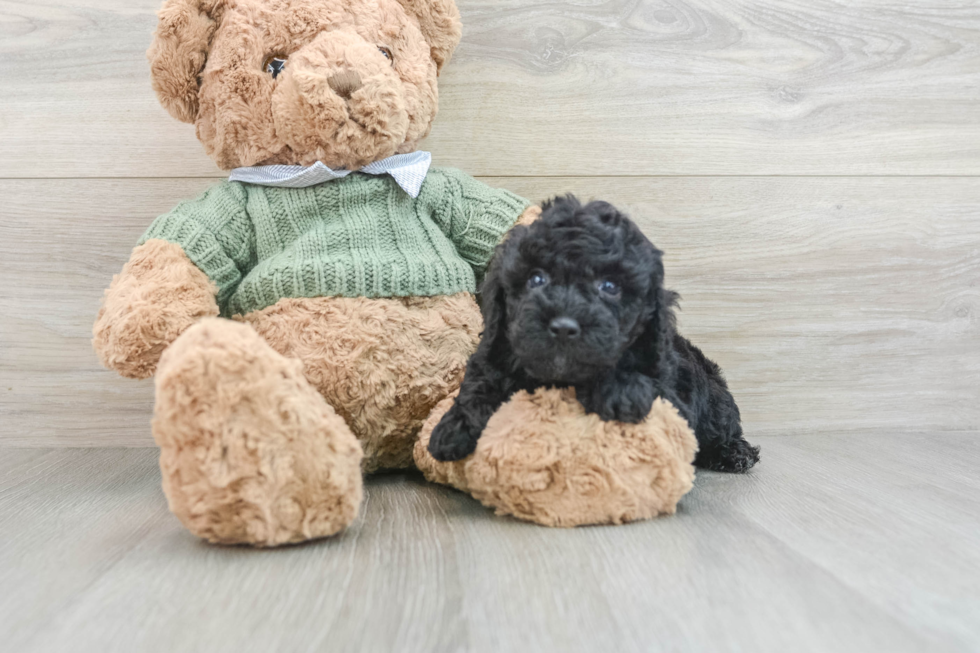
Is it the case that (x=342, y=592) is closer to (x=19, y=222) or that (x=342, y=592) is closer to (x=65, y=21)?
(x=19, y=222)

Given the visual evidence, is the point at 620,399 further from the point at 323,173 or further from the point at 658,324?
the point at 323,173

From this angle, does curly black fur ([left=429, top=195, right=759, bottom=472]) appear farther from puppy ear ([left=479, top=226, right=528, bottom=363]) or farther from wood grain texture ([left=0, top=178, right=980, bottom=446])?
wood grain texture ([left=0, top=178, right=980, bottom=446])

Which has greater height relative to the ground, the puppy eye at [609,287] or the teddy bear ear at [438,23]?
the teddy bear ear at [438,23]

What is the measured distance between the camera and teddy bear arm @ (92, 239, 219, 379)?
81cm

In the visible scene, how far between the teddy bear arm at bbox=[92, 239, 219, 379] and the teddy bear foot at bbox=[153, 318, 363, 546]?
0.43 ft

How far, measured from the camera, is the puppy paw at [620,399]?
29.0 inches

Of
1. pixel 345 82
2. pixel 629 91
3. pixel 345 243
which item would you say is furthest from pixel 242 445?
pixel 629 91

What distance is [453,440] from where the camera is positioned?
2.55 ft

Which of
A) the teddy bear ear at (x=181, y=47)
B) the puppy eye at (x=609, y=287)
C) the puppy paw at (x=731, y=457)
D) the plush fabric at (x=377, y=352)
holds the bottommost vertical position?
the puppy paw at (x=731, y=457)

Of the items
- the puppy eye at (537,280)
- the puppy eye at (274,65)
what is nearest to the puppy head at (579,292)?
the puppy eye at (537,280)

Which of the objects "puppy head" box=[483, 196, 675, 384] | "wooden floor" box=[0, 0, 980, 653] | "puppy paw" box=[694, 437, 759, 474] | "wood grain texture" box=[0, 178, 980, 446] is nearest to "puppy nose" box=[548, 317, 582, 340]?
"puppy head" box=[483, 196, 675, 384]

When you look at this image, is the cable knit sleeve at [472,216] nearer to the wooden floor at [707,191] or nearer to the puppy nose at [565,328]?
the wooden floor at [707,191]

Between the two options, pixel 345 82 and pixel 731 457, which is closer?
pixel 345 82

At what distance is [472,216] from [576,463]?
394 mm
